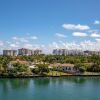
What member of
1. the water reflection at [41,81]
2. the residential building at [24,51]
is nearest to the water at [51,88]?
the water reflection at [41,81]

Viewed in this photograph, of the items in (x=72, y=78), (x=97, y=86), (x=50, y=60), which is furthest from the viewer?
(x=50, y=60)

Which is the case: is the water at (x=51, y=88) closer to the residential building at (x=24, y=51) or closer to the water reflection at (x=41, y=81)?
the water reflection at (x=41, y=81)

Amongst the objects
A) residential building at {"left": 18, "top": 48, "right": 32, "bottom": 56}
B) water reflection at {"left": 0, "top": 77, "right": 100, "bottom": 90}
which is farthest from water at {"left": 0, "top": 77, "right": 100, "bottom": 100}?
residential building at {"left": 18, "top": 48, "right": 32, "bottom": 56}

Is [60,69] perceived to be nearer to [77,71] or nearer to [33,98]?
[77,71]

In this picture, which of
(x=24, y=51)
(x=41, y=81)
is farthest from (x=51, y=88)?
(x=24, y=51)

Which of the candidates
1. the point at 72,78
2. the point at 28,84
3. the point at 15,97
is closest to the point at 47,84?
the point at 28,84

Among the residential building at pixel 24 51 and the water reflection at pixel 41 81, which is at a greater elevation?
the residential building at pixel 24 51

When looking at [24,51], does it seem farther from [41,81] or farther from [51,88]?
[51,88]

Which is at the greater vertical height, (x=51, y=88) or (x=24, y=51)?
(x=24, y=51)
